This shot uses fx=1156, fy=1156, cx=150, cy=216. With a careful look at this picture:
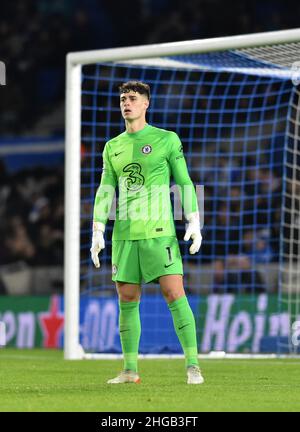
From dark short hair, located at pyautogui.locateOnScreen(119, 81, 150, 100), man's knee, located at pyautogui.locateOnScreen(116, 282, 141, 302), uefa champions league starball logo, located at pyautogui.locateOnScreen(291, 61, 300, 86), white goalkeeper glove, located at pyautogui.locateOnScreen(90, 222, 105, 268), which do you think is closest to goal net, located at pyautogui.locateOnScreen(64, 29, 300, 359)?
uefa champions league starball logo, located at pyautogui.locateOnScreen(291, 61, 300, 86)

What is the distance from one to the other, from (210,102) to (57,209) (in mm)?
5617

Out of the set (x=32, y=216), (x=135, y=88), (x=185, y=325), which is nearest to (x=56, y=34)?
(x=32, y=216)

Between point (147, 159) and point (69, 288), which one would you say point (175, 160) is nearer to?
point (147, 159)

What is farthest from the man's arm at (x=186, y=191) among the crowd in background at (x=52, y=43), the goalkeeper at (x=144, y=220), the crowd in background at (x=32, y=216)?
the crowd in background at (x=32, y=216)

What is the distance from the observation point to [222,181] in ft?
50.6

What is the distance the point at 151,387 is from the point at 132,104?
1924mm

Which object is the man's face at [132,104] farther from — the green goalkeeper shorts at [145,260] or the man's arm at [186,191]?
the green goalkeeper shorts at [145,260]

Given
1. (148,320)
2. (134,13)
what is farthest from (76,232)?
(134,13)

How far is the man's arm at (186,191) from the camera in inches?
304

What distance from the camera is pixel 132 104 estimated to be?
7.91 meters

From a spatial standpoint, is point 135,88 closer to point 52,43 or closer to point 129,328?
point 129,328

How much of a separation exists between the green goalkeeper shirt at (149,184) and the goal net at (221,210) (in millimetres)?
2778

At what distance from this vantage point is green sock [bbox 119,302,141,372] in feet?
25.9
